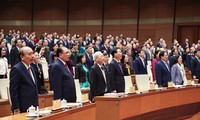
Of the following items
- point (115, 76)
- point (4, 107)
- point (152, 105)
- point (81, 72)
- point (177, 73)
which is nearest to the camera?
point (4, 107)

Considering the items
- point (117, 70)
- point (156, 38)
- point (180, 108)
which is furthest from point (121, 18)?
point (117, 70)

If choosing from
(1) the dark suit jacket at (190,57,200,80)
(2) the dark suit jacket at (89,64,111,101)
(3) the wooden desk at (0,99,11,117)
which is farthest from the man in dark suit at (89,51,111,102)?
(1) the dark suit jacket at (190,57,200,80)

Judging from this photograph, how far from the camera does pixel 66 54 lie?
472 cm

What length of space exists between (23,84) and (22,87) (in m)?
0.03

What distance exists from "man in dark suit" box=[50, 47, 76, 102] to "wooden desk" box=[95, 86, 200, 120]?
0.52 m

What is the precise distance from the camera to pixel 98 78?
5.20 m

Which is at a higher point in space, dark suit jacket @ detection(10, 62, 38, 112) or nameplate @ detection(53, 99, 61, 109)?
dark suit jacket @ detection(10, 62, 38, 112)

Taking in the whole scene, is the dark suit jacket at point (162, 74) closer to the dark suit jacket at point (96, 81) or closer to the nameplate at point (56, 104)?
the dark suit jacket at point (96, 81)

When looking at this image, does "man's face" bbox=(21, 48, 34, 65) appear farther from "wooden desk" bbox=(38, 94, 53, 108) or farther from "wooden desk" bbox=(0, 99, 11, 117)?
"wooden desk" bbox=(38, 94, 53, 108)

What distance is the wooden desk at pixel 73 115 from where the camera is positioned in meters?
3.52

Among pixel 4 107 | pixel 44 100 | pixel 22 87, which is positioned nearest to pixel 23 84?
pixel 22 87

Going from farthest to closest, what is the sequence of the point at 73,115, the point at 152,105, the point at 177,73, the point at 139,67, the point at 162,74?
1. the point at 139,67
2. the point at 177,73
3. the point at 162,74
4. the point at 152,105
5. the point at 73,115

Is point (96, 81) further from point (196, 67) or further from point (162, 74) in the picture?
point (196, 67)

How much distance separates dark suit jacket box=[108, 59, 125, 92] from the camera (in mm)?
5746
